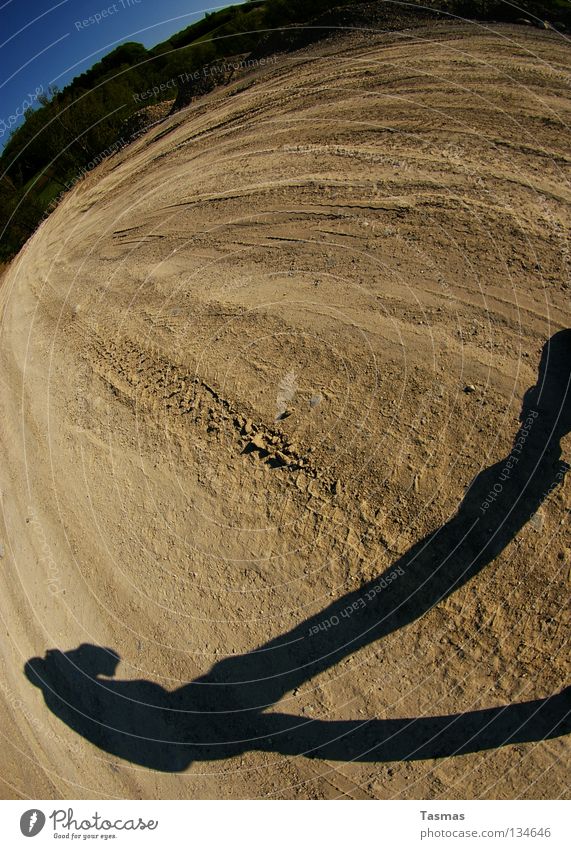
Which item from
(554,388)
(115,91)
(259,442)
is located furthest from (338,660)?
(115,91)

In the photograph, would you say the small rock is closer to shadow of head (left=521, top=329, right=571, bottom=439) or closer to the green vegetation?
shadow of head (left=521, top=329, right=571, bottom=439)

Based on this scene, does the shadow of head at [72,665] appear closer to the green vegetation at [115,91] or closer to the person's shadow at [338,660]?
the person's shadow at [338,660]

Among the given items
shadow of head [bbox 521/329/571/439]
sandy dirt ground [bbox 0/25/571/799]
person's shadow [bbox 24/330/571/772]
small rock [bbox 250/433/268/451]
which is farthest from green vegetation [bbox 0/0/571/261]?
person's shadow [bbox 24/330/571/772]

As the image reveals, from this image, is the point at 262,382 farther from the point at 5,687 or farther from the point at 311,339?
the point at 5,687

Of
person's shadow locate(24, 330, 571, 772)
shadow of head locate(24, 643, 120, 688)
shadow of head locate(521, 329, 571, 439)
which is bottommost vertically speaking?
shadow of head locate(24, 643, 120, 688)

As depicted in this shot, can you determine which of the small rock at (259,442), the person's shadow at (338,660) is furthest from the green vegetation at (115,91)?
the person's shadow at (338,660)

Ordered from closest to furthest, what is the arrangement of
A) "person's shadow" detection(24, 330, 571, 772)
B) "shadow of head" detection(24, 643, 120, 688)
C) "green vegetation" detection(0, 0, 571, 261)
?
1. "person's shadow" detection(24, 330, 571, 772)
2. "shadow of head" detection(24, 643, 120, 688)
3. "green vegetation" detection(0, 0, 571, 261)

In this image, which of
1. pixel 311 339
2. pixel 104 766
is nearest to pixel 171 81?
pixel 311 339
